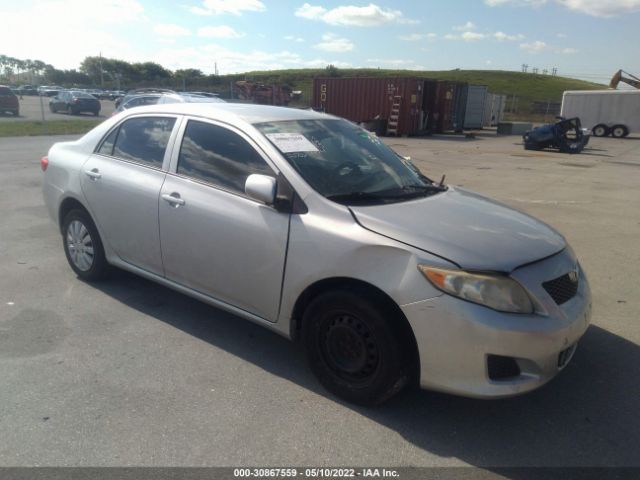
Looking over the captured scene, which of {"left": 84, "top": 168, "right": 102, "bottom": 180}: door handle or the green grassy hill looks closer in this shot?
{"left": 84, "top": 168, "right": 102, "bottom": 180}: door handle

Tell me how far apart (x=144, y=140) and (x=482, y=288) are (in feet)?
9.79

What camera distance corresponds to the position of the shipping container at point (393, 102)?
27750 mm

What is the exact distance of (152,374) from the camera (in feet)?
11.1

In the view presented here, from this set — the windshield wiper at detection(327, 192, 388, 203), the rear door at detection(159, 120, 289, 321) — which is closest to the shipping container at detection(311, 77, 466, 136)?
the rear door at detection(159, 120, 289, 321)

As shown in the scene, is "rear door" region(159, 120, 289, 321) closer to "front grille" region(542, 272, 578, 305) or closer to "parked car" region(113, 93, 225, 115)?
"front grille" region(542, 272, 578, 305)

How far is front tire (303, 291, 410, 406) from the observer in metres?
2.84

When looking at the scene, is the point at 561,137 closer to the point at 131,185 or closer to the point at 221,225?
the point at 131,185

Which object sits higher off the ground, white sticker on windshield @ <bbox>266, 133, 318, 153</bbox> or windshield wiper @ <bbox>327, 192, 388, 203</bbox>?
white sticker on windshield @ <bbox>266, 133, 318, 153</bbox>

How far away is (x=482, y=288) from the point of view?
105 inches

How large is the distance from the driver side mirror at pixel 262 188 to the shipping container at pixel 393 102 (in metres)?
24.2

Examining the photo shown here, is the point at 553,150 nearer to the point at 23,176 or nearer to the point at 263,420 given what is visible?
the point at 23,176

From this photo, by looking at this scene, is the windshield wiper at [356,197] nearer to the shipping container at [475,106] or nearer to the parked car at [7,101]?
the parked car at [7,101]

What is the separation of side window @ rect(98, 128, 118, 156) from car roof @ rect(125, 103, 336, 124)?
0.33 meters

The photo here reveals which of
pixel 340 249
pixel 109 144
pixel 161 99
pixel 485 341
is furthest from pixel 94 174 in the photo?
pixel 161 99
